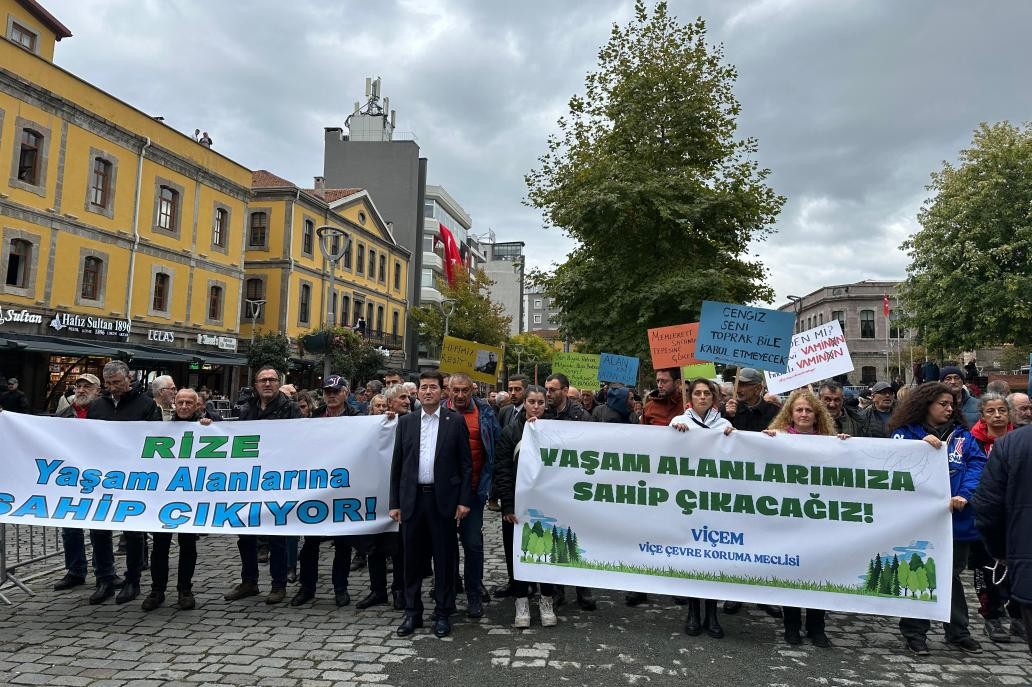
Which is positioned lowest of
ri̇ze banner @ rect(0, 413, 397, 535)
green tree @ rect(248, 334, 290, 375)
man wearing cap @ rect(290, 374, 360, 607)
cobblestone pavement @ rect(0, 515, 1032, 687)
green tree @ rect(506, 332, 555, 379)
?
cobblestone pavement @ rect(0, 515, 1032, 687)

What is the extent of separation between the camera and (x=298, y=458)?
19.9 ft

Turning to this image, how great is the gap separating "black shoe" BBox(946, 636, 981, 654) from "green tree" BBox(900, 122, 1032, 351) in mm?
24767

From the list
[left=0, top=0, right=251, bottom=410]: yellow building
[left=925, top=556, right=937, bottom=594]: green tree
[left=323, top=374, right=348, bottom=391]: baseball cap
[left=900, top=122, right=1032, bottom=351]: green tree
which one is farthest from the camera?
[left=900, top=122, right=1032, bottom=351]: green tree

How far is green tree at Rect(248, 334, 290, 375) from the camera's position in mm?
31359

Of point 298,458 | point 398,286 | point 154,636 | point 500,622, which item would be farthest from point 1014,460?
point 398,286

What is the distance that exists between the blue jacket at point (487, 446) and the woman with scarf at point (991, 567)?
3659mm

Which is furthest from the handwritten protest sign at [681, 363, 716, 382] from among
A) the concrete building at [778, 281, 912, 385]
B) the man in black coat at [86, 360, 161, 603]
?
the concrete building at [778, 281, 912, 385]

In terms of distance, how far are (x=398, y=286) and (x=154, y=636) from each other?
1892 inches

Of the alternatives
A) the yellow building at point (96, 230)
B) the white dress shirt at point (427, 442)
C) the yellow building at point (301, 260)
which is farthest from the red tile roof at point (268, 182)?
the white dress shirt at point (427, 442)

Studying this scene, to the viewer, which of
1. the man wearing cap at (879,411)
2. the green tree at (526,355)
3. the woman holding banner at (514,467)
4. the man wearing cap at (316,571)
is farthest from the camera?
the green tree at (526,355)

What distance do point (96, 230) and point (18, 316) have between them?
4.71 m

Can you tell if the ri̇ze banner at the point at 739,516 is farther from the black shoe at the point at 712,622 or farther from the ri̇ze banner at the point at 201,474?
the ri̇ze banner at the point at 201,474

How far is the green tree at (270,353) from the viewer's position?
31.4 metres

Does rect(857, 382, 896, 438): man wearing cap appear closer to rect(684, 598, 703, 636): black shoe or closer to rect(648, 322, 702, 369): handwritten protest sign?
rect(648, 322, 702, 369): handwritten protest sign
